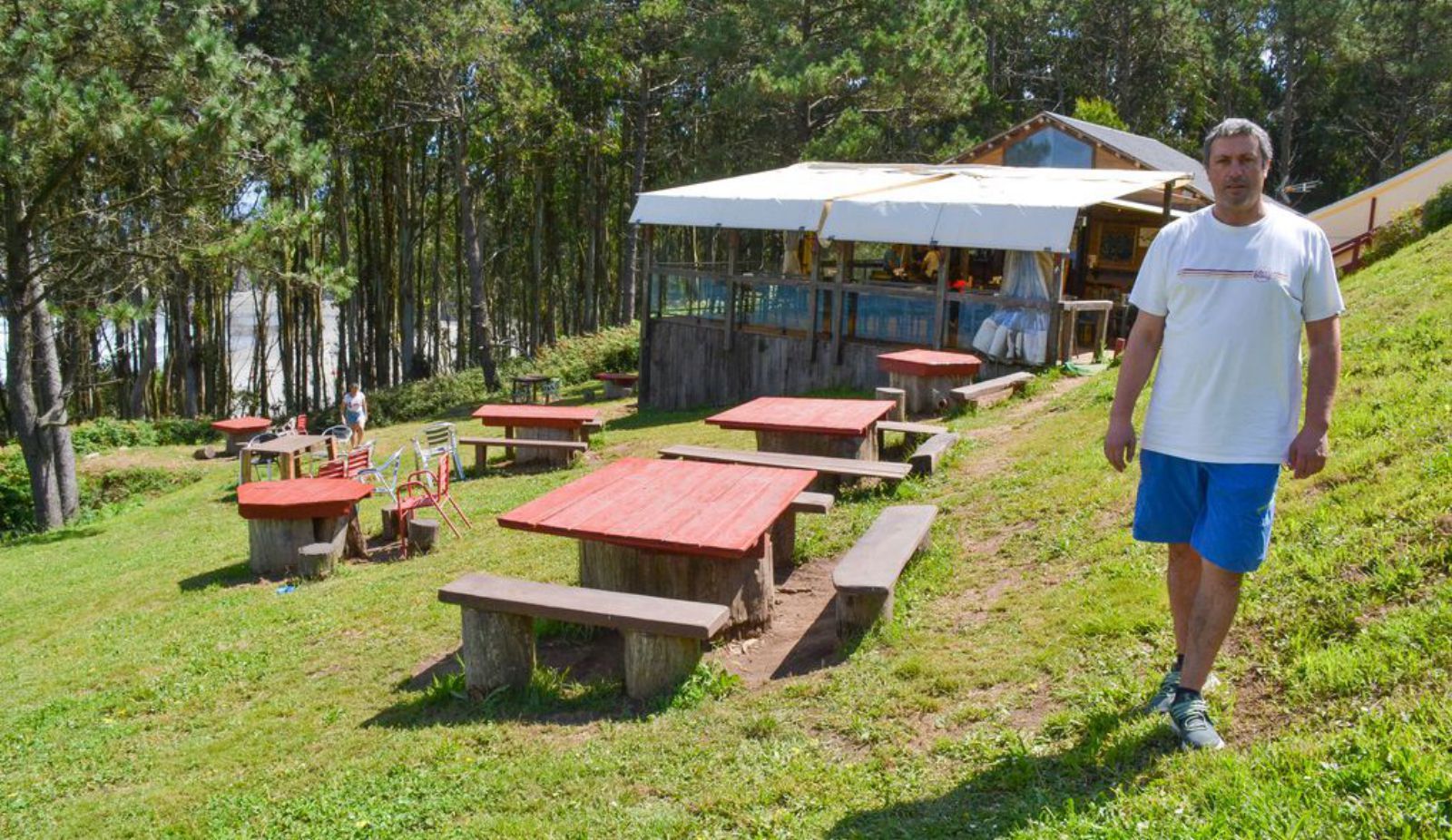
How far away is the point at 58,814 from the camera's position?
14.9ft

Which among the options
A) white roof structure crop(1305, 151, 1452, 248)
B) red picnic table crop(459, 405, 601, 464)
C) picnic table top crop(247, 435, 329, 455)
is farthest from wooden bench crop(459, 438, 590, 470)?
white roof structure crop(1305, 151, 1452, 248)

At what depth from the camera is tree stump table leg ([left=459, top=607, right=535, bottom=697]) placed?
479cm

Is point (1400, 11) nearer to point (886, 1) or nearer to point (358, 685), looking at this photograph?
point (886, 1)

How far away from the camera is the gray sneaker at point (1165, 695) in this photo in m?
3.55

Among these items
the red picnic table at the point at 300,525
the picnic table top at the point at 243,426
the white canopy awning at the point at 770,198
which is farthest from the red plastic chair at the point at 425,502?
the picnic table top at the point at 243,426

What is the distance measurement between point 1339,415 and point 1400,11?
39.4 meters

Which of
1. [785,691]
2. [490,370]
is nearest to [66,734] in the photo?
[785,691]

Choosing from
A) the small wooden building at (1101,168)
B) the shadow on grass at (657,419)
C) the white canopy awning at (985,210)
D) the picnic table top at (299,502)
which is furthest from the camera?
the small wooden building at (1101,168)

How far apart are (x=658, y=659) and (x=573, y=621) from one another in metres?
0.43

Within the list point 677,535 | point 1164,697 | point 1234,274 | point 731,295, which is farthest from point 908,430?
point 731,295

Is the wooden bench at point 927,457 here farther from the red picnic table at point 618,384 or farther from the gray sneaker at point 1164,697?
the red picnic table at point 618,384

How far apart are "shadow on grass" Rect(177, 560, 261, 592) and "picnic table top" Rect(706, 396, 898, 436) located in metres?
3.88

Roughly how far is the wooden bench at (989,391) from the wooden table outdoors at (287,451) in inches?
301

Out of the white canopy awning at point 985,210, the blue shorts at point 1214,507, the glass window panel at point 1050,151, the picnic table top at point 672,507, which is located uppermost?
the glass window panel at point 1050,151
